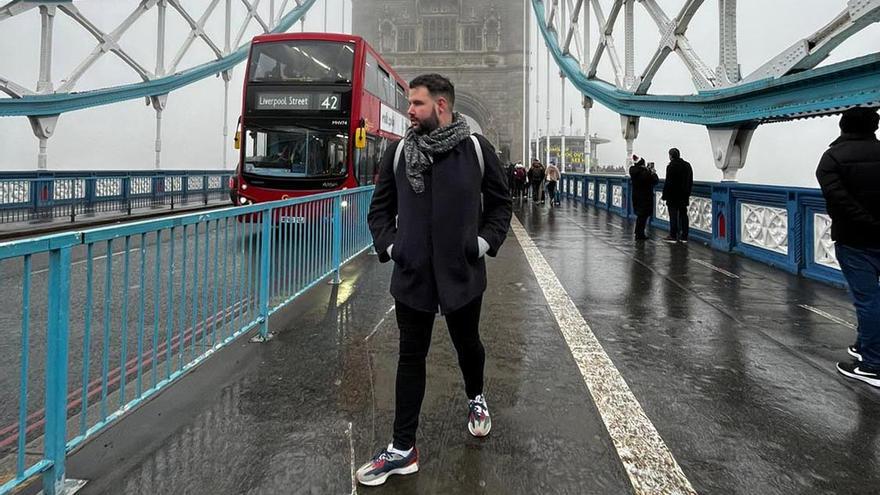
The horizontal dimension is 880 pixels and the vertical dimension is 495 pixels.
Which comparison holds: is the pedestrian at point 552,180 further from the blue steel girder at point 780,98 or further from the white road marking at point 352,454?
the white road marking at point 352,454

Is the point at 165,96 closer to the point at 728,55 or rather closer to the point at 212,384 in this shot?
the point at 728,55

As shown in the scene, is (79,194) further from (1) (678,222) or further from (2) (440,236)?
(2) (440,236)

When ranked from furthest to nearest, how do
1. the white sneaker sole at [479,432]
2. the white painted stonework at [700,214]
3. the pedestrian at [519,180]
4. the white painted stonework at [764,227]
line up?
the pedestrian at [519,180]
the white painted stonework at [700,214]
the white painted stonework at [764,227]
the white sneaker sole at [479,432]

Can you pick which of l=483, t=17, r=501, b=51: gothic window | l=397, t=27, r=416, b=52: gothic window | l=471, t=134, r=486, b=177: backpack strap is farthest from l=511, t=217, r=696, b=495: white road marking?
l=397, t=27, r=416, b=52: gothic window

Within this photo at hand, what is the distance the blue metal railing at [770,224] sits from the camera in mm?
6559

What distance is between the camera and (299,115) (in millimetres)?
9938

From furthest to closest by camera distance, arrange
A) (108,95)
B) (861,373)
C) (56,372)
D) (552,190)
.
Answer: (108,95), (552,190), (861,373), (56,372)

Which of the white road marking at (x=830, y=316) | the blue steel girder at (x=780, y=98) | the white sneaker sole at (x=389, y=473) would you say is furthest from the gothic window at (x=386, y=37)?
the white sneaker sole at (x=389, y=473)

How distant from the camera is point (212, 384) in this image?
3.28 m

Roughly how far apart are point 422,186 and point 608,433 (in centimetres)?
151

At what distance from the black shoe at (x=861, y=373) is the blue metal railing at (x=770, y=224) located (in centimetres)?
327

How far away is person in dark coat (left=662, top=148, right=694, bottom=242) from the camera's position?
963cm

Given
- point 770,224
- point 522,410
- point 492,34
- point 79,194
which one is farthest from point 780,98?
point 492,34

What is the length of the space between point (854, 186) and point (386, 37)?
55703 millimetres
